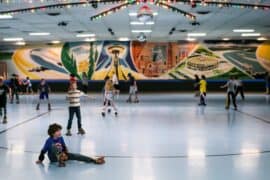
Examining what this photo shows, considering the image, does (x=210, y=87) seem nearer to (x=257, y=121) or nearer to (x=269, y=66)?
(x=269, y=66)

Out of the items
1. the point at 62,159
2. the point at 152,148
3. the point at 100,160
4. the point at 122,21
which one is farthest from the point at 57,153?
the point at 122,21

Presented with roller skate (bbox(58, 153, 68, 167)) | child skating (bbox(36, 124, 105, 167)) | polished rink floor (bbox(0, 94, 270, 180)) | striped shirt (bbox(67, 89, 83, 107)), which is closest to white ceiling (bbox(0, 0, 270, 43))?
polished rink floor (bbox(0, 94, 270, 180))

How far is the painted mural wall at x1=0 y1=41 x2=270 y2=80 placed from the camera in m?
31.4

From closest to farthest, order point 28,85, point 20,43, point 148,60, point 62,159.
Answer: point 62,159 < point 28,85 < point 20,43 < point 148,60

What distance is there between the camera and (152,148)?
779 centimetres

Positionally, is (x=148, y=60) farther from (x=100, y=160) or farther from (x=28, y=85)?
(x=100, y=160)

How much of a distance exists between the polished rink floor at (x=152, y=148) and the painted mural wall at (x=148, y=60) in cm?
1917

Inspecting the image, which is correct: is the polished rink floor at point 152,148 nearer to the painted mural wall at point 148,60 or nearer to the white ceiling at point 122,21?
the white ceiling at point 122,21

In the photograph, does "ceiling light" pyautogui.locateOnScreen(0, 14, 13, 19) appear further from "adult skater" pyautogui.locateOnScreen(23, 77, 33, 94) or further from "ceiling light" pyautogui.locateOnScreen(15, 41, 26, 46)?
"ceiling light" pyautogui.locateOnScreen(15, 41, 26, 46)

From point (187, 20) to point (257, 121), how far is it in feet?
26.7

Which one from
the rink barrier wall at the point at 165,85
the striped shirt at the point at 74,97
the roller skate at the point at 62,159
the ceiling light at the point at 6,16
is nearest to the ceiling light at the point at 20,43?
the rink barrier wall at the point at 165,85

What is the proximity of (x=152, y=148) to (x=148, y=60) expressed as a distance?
24.4 metres

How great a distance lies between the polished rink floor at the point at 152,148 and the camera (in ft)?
19.1

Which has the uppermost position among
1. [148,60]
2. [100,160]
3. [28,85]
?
[148,60]
